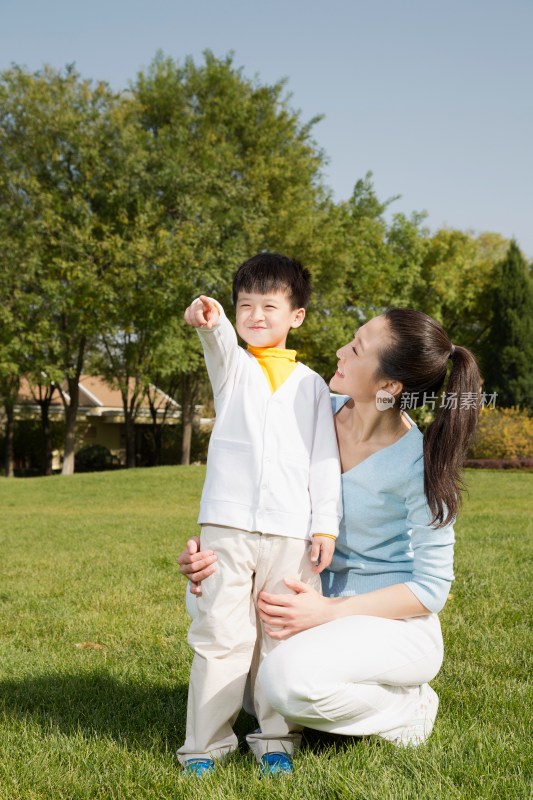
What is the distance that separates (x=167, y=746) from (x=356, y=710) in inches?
32.1

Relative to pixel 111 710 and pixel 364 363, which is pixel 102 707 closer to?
pixel 111 710

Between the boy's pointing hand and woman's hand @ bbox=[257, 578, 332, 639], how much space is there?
3.22 ft

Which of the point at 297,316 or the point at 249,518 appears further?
the point at 297,316

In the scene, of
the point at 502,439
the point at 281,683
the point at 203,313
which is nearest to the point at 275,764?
the point at 281,683

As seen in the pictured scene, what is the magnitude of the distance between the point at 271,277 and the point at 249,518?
0.96 m

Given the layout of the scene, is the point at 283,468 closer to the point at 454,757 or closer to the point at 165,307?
the point at 454,757

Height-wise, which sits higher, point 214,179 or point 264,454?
point 214,179

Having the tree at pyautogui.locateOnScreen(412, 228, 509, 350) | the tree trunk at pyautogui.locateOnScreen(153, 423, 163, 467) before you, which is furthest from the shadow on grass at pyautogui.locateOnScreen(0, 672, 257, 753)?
the tree trunk at pyautogui.locateOnScreen(153, 423, 163, 467)

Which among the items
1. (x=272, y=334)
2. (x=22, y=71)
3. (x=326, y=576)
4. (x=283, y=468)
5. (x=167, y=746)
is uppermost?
(x=22, y=71)

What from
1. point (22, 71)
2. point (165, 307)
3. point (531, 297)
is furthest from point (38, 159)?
point (531, 297)

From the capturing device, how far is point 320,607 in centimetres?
284

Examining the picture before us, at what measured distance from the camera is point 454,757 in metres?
2.75

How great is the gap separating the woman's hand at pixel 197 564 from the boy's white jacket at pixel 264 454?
110 millimetres

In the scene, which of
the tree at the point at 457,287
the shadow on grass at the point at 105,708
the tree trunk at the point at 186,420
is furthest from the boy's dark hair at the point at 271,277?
the tree at the point at 457,287
